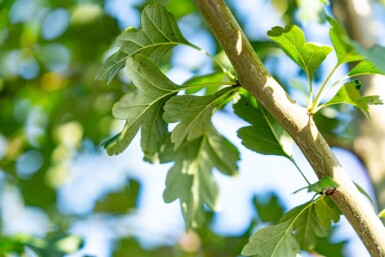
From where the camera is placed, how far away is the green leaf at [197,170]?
0.84 metres

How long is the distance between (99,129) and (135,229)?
24 centimetres

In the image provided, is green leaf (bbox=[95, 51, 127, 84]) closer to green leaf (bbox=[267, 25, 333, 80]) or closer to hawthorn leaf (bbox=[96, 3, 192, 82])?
hawthorn leaf (bbox=[96, 3, 192, 82])

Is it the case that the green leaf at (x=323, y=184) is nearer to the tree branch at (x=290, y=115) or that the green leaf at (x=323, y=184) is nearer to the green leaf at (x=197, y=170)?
the tree branch at (x=290, y=115)

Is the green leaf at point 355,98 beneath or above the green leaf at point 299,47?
beneath

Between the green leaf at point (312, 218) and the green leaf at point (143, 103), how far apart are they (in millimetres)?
166

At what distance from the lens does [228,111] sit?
1.20 m

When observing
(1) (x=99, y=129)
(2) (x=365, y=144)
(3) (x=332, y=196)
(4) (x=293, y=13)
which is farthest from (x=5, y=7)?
(3) (x=332, y=196)

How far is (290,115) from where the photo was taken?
24.1 inches

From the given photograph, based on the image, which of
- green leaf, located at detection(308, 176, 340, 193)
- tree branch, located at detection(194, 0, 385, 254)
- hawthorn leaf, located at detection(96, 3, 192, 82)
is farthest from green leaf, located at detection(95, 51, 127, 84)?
green leaf, located at detection(308, 176, 340, 193)

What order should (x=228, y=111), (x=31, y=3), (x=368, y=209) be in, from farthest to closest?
(x=31, y=3), (x=228, y=111), (x=368, y=209)

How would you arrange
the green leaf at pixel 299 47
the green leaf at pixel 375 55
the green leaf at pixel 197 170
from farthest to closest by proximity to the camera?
the green leaf at pixel 197 170 < the green leaf at pixel 299 47 < the green leaf at pixel 375 55

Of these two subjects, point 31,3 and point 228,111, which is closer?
point 228,111

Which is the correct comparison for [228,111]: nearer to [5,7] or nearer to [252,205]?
[252,205]

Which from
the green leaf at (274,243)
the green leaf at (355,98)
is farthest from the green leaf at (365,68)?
the green leaf at (274,243)
